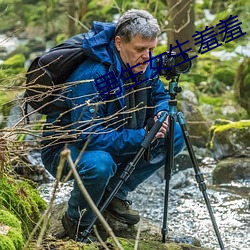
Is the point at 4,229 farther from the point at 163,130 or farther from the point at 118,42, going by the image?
the point at 118,42

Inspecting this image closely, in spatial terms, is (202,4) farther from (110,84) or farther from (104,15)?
(110,84)

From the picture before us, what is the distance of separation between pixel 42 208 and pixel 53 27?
11595 mm

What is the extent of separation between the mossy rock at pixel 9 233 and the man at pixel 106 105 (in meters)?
0.63

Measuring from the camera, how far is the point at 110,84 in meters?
3.35

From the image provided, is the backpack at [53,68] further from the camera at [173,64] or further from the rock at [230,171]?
the rock at [230,171]

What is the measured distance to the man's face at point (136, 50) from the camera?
11.0 feet

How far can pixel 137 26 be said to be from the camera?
3.34 meters

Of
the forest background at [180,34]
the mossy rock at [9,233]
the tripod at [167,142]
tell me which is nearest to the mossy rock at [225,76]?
the forest background at [180,34]

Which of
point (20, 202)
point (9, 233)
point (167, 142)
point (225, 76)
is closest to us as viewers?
point (9, 233)

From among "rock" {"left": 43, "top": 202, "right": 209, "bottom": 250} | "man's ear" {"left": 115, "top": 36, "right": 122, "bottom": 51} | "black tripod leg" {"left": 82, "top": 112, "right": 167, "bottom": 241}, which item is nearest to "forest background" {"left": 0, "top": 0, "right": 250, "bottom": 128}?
"rock" {"left": 43, "top": 202, "right": 209, "bottom": 250}

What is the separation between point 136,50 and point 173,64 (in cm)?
23

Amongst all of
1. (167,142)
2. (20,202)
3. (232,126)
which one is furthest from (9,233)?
(232,126)

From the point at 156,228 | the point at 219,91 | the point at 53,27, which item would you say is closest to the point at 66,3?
the point at 53,27

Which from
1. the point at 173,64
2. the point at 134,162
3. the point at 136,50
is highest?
the point at 136,50
